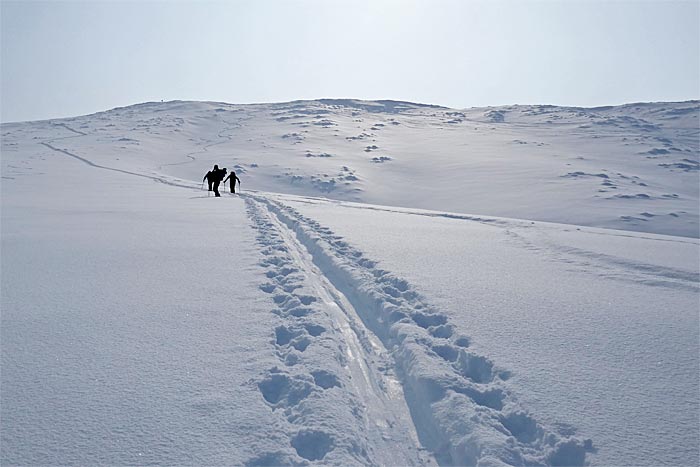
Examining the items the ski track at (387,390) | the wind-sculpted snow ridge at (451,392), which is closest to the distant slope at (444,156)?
the wind-sculpted snow ridge at (451,392)

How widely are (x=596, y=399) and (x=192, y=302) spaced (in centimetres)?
425

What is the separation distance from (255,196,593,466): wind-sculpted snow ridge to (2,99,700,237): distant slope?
12831mm

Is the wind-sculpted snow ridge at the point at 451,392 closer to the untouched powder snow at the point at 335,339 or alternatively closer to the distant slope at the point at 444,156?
the untouched powder snow at the point at 335,339

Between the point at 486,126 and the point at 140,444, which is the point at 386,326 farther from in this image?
the point at 486,126

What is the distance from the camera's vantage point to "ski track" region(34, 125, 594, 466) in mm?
3582

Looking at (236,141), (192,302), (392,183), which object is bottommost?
(192,302)

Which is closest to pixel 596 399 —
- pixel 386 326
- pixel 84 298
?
pixel 386 326

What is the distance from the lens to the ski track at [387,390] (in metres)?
3.58

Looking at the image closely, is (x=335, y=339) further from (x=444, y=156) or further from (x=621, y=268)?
(x=444, y=156)

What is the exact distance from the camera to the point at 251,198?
17719 millimetres

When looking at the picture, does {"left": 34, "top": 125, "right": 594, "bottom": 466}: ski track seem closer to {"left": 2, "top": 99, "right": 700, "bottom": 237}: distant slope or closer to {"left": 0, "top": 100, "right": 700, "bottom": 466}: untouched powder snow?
{"left": 0, "top": 100, "right": 700, "bottom": 466}: untouched powder snow

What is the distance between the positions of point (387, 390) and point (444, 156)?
32183 millimetres

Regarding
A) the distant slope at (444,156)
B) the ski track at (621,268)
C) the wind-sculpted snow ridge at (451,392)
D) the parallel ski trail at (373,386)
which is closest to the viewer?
the wind-sculpted snow ridge at (451,392)

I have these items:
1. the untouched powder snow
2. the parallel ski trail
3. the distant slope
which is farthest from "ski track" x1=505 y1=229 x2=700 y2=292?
the distant slope
